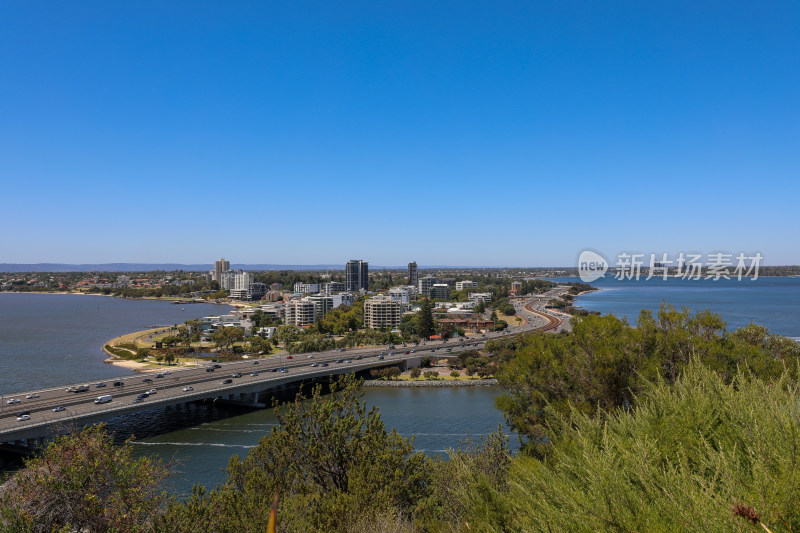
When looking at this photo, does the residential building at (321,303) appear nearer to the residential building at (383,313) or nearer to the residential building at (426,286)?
the residential building at (383,313)

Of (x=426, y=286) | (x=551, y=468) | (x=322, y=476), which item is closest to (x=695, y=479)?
(x=551, y=468)

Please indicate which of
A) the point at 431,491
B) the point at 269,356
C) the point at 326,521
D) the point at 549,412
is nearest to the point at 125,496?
the point at 326,521

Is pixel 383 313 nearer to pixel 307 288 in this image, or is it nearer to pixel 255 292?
pixel 307 288

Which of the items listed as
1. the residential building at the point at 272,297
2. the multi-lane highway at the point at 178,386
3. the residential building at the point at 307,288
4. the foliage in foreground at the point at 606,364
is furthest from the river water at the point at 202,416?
the residential building at the point at 307,288

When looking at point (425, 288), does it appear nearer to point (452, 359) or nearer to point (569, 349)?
point (452, 359)

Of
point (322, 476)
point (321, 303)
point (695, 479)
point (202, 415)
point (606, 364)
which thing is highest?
point (695, 479)

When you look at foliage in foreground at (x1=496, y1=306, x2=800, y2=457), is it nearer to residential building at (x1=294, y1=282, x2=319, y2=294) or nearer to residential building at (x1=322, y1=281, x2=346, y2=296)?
residential building at (x1=322, y1=281, x2=346, y2=296)

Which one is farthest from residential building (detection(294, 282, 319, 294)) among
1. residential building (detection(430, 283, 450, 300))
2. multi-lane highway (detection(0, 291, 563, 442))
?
multi-lane highway (detection(0, 291, 563, 442))

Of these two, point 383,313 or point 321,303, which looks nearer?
point 383,313
